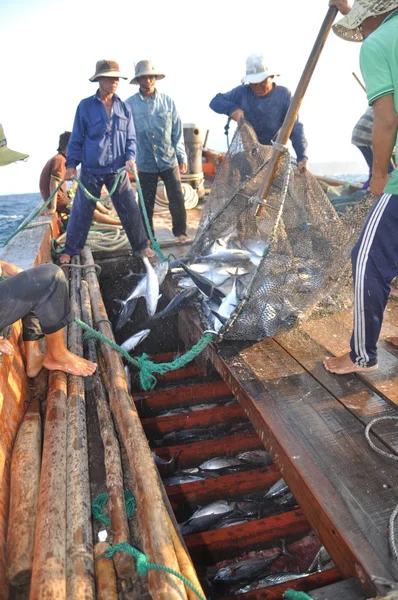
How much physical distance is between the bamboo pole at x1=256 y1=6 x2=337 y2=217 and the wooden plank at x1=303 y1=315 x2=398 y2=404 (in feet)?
4.87

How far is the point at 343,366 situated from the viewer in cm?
322

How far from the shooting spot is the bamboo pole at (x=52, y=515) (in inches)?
68.5

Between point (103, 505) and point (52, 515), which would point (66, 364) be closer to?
point (103, 505)

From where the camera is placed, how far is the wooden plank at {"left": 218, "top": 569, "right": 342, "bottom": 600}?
233 centimetres

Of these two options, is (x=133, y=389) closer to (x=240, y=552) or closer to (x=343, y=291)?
(x=240, y=552)

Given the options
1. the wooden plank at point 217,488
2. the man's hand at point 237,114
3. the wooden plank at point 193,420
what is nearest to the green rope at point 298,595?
the wooden plank at point 217,488

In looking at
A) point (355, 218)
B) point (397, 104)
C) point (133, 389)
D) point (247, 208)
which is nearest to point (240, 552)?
point (133, 389)

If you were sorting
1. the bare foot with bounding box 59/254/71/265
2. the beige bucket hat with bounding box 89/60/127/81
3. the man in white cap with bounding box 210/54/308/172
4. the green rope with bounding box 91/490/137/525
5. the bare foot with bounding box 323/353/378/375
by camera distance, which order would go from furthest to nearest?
the bare foot with bounding box 59/254/71/265, the man in white cap with bounding box 210/54/308/172, the beige bucket hat with bounding box 89/60/127/81, the bare foot with bounding box 323/353/378/375, the green rope with bounding box 91/490/137/525

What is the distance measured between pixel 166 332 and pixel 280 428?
347cm

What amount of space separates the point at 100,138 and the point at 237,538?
5004mm

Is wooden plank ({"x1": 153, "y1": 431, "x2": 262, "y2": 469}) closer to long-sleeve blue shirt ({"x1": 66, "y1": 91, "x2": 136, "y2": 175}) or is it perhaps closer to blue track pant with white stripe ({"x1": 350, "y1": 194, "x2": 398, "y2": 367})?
blue track pant with white stripe ({"x1": 350, "y1": 194, "x2": 398, "y2": 367})

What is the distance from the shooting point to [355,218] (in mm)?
3719

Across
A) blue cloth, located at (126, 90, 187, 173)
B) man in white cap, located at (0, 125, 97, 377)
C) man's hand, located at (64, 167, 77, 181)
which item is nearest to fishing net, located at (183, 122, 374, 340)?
man in white cap, located at (0, 125, 97, 377)

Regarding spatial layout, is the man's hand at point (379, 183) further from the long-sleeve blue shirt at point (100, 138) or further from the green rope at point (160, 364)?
the long-sleeve blue shirt at point (100, 138)
